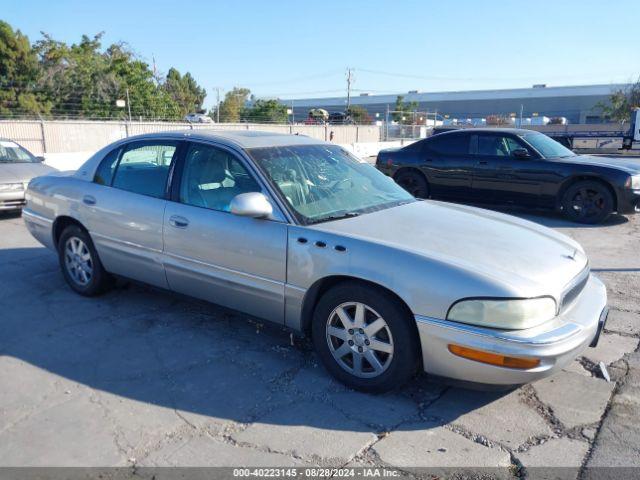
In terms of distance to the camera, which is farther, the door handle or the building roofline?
the building roofline

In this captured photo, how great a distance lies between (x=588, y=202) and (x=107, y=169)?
7.32 meters

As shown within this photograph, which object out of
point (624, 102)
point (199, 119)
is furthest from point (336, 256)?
point (624, 102)

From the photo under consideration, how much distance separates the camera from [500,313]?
279 centimetres

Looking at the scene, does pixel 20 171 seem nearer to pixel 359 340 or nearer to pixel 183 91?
pixel 359 340

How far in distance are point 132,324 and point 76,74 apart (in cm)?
4188

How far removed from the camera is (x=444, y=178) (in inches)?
378

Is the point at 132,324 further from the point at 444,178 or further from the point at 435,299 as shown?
the point at 444,178

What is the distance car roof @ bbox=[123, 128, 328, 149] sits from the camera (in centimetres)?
406

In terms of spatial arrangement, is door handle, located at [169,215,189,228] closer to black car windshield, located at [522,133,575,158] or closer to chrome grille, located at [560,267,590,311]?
chrome grille, located at [560,267,590,311]

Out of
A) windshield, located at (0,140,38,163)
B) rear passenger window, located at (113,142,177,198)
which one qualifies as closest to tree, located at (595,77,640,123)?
windshield, located at (0,140,38,163)

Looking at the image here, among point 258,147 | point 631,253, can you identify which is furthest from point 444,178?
point 258,147

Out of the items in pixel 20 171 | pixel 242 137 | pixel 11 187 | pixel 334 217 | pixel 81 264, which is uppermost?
pixel 242 137

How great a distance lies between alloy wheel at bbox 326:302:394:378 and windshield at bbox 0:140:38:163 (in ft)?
28.3

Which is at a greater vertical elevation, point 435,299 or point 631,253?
point 435,299
